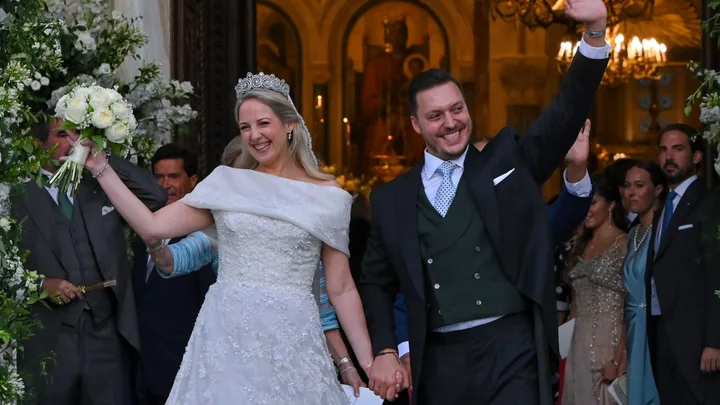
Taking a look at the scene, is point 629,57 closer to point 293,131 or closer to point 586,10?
point 293,131

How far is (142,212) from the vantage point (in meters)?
5.75

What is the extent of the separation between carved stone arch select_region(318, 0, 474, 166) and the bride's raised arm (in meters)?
11.1

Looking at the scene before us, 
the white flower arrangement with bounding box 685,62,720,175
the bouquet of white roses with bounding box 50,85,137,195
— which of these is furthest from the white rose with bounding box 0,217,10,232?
the white flower arrangement with bounding box 685,62,720,175

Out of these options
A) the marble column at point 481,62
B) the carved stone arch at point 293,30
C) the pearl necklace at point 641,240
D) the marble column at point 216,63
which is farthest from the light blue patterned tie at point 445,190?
the marble column at point 481,62

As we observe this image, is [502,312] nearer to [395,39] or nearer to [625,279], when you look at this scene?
[625,279]

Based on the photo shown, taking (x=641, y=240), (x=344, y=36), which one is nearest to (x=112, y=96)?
(x=641, y=240)

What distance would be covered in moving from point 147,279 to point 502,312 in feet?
9.63

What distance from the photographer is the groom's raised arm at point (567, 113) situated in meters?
5.36

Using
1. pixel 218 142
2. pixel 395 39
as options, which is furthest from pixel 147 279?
pixel 395 39

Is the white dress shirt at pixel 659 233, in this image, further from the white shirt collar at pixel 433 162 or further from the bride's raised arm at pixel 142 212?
the bride's raised arm at pixel 142 212

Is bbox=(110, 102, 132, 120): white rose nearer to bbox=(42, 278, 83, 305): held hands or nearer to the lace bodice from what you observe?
the lace bodice

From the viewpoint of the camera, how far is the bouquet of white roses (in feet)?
18.1

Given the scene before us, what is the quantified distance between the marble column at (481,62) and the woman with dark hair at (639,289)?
26.0 feet

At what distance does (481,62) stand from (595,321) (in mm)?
8496
